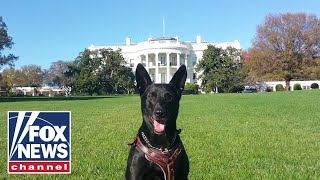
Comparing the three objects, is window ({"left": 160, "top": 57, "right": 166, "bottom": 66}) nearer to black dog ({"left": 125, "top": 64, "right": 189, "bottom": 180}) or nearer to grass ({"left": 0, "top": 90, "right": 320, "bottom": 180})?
grass ({"left": 0, "top": 90, "right": 320, "bottom": 180})

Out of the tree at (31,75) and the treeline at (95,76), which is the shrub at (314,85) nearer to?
the treeline at (95,76)

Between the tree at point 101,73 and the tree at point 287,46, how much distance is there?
1031 inches

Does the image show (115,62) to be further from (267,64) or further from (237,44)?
(237,44)

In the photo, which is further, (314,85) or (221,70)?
(314,85)

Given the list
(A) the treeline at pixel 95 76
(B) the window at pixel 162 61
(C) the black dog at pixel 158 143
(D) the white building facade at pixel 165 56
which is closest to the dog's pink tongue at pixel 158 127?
(C) the black dog at pixel 158 143

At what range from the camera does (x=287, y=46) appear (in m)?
67.2

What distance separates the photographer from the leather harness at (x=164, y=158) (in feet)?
13.8

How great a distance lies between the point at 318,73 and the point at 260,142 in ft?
203

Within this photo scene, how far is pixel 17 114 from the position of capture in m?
5.14

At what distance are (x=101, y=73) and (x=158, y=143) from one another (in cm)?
7979

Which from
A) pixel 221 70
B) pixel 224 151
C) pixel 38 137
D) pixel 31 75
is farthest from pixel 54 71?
pixel 38 137

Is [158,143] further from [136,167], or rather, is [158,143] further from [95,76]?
[95,76]

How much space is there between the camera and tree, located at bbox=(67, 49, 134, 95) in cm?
8169

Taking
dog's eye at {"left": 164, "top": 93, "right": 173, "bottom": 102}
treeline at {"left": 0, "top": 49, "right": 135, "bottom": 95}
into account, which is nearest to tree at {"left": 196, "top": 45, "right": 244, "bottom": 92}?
treeline at {"left": 0, "top": 49, "right": 135, "bottom": 95}
